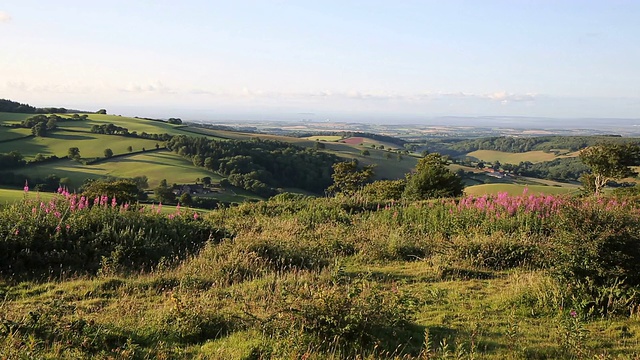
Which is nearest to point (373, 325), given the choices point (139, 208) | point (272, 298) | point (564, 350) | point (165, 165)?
point (272, 298)

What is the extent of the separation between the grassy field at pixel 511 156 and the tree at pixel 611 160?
9686cm

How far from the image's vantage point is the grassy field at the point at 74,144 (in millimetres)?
66000

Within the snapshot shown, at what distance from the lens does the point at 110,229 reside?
25.5 feet

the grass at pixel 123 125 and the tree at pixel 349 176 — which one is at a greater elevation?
the grass at pixel 123 125

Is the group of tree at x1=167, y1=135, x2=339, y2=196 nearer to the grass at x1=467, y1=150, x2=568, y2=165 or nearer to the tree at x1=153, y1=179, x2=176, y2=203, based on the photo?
the tree at x1=153, y1=179, x2=176, y2=203

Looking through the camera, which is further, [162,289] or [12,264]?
[12,264]

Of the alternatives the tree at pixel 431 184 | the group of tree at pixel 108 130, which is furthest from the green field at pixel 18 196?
the group of tree at pixel 108 130

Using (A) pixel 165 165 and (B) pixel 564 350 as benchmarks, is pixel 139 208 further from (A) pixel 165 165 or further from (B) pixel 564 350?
(A) pixel 165 165

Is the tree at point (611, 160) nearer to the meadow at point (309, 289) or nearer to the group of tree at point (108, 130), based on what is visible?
the meadow at point (309, 289)

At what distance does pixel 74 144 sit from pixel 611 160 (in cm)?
7943

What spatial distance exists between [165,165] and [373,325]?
66449 millimetres

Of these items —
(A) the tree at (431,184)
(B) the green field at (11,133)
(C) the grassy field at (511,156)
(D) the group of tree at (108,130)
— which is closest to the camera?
(A) the tree at (431,184)

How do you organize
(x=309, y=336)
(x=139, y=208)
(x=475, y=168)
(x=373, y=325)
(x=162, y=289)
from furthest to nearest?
(x=475, y=168)
(x=139, y=208)
(x=162, y=289)
(x=373, y=325)
(x=309, y=336)

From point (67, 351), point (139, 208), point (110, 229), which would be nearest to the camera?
point (67, 351)
